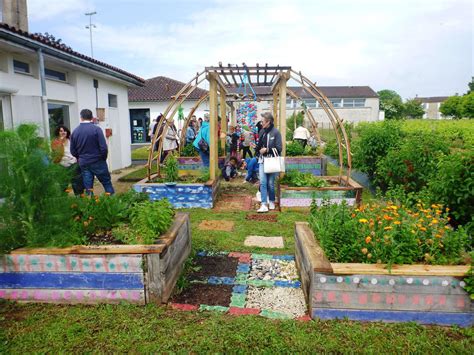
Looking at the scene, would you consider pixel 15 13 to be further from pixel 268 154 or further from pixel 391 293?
pixel 391 293

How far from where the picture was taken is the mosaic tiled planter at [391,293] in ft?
10.0

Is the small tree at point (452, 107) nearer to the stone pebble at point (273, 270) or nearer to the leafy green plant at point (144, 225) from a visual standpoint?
the stone pebble at point (273, 270)

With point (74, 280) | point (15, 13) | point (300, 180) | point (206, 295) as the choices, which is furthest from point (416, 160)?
point (15, 13)

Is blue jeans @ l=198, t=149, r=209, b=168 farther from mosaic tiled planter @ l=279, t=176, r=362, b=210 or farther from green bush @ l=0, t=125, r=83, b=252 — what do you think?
green bush @ l=0, t=125, r=83, b=252

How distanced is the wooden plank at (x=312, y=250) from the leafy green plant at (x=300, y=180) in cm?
278

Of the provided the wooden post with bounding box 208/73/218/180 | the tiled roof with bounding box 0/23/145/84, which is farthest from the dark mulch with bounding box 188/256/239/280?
the tiled roof with bounding box 0/23/145/84

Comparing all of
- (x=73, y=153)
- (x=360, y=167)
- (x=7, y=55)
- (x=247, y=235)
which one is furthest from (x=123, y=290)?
(x=360, y=167)

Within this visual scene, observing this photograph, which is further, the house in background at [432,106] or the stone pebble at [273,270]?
the house in background at [432,106]

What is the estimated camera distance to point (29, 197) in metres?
3.44

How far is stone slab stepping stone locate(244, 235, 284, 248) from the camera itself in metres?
5.26

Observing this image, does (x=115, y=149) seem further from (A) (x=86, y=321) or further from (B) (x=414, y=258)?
(B) (x=414, y=258)

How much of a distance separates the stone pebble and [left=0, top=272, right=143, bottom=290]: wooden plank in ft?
4.51

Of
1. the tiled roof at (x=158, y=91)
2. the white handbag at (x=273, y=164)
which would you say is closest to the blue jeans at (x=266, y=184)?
the white handbag at (x=273, y=164)

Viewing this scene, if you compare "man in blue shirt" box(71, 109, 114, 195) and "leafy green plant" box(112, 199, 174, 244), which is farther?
"man in blue shirt" box(71, 109, 114, 195)
